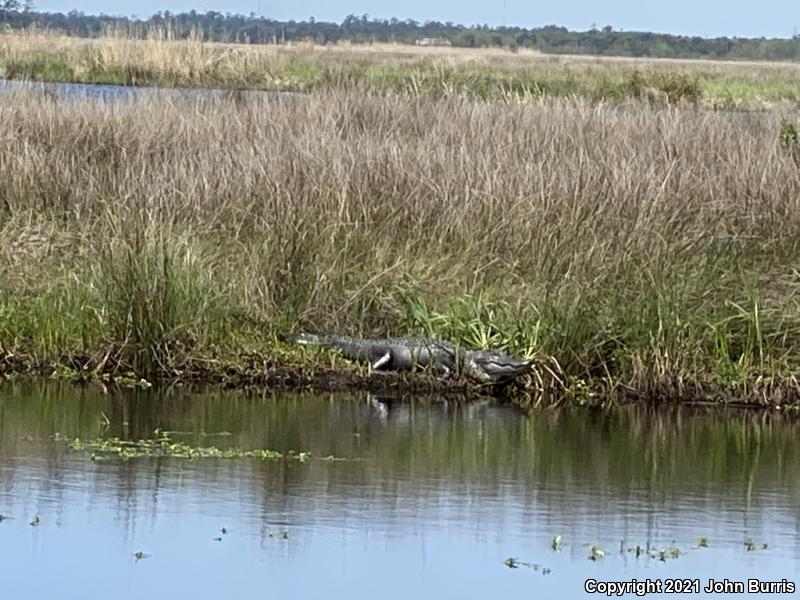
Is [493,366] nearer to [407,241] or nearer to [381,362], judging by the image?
[381,362]

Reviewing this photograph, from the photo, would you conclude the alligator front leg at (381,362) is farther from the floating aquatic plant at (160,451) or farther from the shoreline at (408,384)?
the floating aquatic plant at (160,451)

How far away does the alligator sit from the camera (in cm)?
1102

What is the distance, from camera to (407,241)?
12.4 metres

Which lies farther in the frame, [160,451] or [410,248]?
[410,248]

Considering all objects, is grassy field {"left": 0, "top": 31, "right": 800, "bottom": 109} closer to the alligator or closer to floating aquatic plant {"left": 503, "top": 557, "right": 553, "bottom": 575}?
the alligator

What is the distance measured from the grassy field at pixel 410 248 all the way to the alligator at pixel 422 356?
16cm

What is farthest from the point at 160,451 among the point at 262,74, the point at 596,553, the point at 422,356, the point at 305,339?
the point at 262,74

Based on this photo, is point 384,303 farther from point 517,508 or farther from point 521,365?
point 517,508

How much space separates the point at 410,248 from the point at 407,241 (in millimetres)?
124

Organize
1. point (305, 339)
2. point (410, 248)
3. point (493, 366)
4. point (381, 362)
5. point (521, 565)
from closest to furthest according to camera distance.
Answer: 1. point (521, 565)
2. point (493, 366)
3. point (381, 362)
4. point (305, 339)
5. point (410, 248)

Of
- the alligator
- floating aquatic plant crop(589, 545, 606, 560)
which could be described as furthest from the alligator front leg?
floating aquatic plant crop(589, 545, 606, 560)

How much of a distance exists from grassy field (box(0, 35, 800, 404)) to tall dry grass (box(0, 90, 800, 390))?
2 centimetres

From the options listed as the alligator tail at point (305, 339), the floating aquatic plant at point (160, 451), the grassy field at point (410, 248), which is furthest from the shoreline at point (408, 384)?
the floating aquatic plant at point (160, 451)

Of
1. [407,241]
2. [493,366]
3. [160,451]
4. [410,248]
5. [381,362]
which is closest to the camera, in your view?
[160,451]
